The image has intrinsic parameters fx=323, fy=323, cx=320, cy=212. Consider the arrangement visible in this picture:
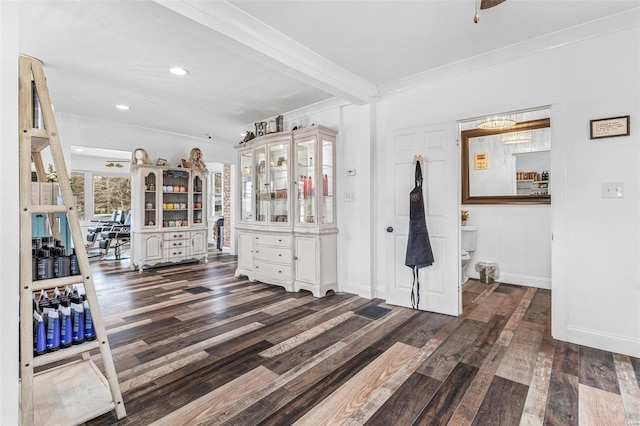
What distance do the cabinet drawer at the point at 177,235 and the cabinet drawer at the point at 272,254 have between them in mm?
2117

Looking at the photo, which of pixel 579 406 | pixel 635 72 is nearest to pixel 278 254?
pixel 579 406

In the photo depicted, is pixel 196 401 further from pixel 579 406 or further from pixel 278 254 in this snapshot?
pixel 278 254

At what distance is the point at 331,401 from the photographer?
187 cm

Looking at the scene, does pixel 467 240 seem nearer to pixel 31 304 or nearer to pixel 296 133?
pixel 296 133

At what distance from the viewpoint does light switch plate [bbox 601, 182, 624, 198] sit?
8.02 feet

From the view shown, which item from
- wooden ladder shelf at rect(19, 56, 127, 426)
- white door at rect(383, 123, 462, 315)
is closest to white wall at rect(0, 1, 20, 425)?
wooden ladder shelf at rect(19, 56, 127, 426)

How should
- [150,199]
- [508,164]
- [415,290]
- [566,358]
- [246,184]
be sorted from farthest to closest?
[150,199], [246,184], [508,164], [415,290], [566,358]

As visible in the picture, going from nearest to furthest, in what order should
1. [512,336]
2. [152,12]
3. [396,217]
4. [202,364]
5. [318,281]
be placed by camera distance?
[152,12] → [202,364] → [512,336] → [396,217] → [318,281]

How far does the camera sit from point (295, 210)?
4.29 m

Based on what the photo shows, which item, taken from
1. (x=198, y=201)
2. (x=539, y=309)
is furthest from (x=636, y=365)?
(x=198, y=201)

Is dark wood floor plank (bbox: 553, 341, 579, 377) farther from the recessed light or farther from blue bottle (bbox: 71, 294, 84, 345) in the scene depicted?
the recessed light

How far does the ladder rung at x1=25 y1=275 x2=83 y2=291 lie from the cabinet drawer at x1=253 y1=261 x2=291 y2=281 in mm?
2781

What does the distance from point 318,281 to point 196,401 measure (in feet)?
7.42

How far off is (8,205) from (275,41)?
2239mm
